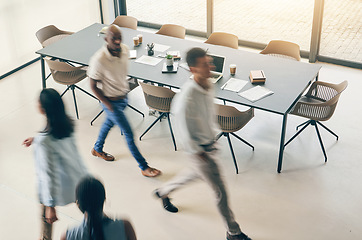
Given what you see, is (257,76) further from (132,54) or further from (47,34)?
(47,34)

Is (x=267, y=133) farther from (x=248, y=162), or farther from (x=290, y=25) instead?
(x=290, y=25)

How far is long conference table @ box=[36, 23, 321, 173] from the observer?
4.89 m

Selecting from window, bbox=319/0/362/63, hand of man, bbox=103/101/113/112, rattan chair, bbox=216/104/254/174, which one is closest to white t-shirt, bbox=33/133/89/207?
hand of man, bbox=103/101/113/112

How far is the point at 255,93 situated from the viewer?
4980mm

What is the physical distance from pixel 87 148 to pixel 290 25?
13.0 feet

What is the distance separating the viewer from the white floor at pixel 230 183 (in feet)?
14.0

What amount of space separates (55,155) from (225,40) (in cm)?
366

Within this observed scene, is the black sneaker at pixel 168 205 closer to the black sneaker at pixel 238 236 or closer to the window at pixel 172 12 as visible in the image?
the black sneaker at pixel 238 236

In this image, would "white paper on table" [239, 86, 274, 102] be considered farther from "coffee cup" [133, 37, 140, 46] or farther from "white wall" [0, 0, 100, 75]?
"white wall" [0, 0, 100, 75]

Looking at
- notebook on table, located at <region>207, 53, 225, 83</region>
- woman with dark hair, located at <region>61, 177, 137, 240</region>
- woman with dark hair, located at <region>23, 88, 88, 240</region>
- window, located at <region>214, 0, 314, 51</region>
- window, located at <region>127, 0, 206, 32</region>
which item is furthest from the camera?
window, located at <region>127, 0, 206, 32</region>

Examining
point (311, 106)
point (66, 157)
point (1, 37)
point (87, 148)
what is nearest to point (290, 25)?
point (311, 106)

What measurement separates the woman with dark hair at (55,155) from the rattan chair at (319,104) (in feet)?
8.67

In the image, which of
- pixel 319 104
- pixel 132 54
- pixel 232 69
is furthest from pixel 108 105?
pixel 319 104

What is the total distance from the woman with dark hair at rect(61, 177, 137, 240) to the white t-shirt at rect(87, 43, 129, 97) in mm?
2274
